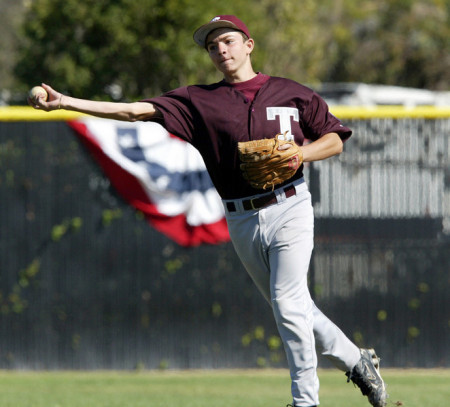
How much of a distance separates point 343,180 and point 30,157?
9.21 feet

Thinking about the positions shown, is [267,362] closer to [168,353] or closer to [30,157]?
[168,353]

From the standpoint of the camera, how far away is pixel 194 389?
24.9 ft

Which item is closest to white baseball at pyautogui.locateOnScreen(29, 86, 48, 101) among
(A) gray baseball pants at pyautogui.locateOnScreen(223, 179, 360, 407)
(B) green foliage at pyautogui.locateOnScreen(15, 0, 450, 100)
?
(A) gray baseball pants at pyautogui.locateOnScreen(223, 179, 360, 407)

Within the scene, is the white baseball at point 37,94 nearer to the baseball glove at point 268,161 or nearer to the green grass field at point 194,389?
the baseball glove at point 268,161

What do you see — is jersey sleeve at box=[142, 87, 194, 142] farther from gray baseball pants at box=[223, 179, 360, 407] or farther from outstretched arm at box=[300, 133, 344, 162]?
outstretched arm at box=[300, 133, 344, 162]

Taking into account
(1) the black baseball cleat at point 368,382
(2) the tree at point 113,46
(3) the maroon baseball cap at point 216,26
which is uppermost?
(2) the tree at point 113,46

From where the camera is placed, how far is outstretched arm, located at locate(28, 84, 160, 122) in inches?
184

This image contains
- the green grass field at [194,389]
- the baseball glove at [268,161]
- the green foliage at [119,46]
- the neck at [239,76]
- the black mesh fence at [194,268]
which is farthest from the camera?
the green foliage at [119,46]

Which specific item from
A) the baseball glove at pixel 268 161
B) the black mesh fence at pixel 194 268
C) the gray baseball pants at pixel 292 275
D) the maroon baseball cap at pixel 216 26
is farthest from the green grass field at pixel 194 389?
the maroon baseball cap at pixel 216 26

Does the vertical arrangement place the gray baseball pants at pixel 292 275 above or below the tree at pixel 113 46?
below

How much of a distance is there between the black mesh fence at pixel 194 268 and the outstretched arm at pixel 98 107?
3.60 metres

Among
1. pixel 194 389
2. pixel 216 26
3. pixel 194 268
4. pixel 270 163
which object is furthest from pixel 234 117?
pixel 194 268

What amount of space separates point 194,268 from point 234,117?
3682mm

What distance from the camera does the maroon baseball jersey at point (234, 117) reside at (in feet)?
16.5
